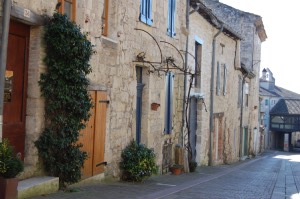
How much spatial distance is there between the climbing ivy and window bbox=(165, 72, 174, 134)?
5327 mm

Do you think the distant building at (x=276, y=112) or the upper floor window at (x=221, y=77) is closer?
the upper floor window at (x=221, y=77)

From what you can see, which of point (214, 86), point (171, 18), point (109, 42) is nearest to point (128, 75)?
point (109, 42)

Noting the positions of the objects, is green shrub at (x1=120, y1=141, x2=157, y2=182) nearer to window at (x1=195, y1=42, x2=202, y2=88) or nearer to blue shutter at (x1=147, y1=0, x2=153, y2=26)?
blue shutter at (x1=147, y1=0, x2=153, y2=26)

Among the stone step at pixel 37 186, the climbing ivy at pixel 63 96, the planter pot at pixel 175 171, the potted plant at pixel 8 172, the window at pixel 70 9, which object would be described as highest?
the window at pixel 70 9

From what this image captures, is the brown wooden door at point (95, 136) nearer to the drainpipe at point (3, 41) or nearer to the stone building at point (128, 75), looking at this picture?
the stone building at point (128, 75)

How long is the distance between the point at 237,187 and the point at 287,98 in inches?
2108

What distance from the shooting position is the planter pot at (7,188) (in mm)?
5355

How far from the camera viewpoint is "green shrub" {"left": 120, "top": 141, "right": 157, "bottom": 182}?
31.8ft

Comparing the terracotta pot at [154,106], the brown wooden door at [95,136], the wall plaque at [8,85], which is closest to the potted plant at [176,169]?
the terracotta pot at [154,106]

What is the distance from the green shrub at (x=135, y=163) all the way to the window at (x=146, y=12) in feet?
9.79

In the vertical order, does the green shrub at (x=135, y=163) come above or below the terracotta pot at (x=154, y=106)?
below

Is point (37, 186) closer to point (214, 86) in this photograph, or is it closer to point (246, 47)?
point (214, 86)

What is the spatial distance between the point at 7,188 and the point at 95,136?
10.3 ft

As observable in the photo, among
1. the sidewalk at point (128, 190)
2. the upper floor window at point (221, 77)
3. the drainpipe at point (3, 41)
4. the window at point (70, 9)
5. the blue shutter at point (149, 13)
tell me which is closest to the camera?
the drainpipe at point (3, 41)
